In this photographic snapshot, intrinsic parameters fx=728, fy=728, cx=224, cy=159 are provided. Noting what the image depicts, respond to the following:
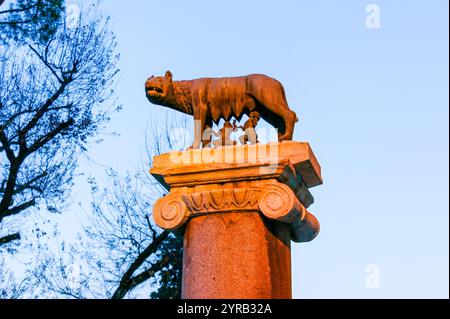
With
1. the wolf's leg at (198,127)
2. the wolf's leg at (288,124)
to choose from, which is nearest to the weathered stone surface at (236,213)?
the wolf's leg at (198,127)

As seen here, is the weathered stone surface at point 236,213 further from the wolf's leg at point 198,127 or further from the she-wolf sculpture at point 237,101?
the she-wolf sculpture at point 237,101

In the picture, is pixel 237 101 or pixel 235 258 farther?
pixel 237 101

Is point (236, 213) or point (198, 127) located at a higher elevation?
point (198, 127)

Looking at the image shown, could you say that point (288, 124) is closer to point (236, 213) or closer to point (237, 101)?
point (237, 101)

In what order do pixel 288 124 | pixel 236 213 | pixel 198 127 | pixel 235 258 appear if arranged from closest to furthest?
pixel 235 258 < pixel 236 213 < pixel 288 124 < pixel 198 127

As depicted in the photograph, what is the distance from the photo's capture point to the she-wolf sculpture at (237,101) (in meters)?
7.16

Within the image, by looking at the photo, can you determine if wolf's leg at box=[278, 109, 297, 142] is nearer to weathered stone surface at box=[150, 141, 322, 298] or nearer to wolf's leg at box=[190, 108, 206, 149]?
weathered stone surface at box=[150, 141, 322, 298]

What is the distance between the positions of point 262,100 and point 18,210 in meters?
8.35

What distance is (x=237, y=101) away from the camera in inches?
286

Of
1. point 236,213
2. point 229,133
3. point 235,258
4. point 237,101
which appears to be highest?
point 237,101

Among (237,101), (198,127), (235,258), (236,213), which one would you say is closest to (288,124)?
(237,101)

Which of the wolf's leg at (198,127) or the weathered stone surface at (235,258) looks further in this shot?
the wolf's leg at (198,127)

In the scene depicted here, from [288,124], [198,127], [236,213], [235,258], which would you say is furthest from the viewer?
[198,127]
